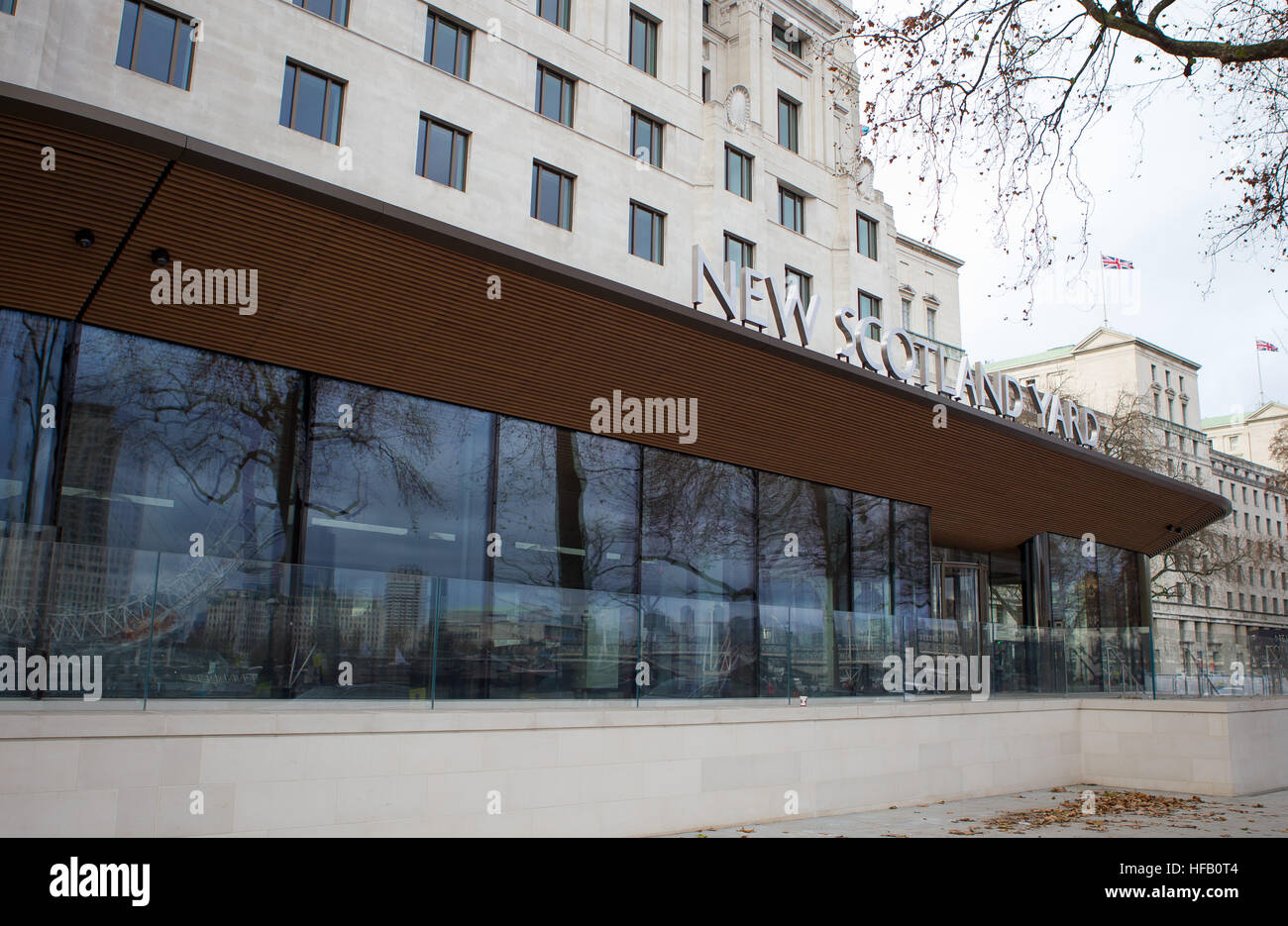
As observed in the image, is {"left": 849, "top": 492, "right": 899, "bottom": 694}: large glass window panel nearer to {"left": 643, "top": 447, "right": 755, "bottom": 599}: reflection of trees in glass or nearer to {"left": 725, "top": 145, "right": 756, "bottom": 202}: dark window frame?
{"left": 643, "top": 447, "right": 755, "bottom": 599}: reflection of trees in glass

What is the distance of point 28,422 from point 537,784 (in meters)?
8.39

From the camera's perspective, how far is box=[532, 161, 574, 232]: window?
2208cm

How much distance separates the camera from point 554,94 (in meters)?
23.1

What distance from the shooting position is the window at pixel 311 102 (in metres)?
18.5

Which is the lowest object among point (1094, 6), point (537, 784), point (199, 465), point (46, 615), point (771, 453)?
point (537, 784)

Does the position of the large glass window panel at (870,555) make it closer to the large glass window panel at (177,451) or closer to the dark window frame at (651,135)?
the dark window frame at (651,135)

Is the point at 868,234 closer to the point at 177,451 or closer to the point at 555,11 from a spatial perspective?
the point at 555,11

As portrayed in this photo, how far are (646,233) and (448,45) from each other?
19.9 ft

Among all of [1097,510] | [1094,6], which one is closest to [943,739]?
[1094,6]

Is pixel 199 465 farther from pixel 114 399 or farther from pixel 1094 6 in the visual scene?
pixel 1094 6

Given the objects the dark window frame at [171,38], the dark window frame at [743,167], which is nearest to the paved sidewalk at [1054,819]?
the dark window frame at [171,38]

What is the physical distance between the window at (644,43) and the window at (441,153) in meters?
6.55

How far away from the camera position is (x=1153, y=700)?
67.2 feet

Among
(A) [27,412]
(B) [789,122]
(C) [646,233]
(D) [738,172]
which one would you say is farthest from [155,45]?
(B) [789,122]
